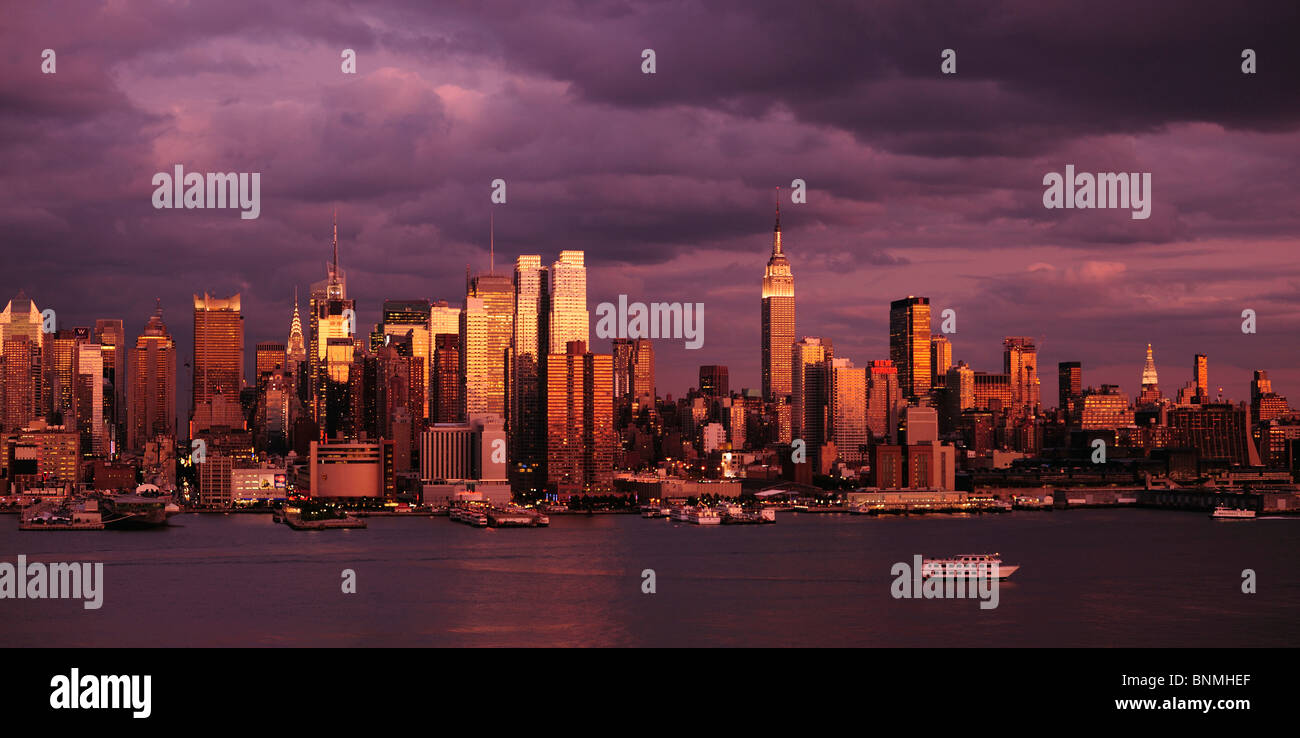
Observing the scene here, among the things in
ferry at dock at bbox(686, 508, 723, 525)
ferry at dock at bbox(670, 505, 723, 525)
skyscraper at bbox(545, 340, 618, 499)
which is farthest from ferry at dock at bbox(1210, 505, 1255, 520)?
skyscraper at bbox(545, 340, 618, 499)

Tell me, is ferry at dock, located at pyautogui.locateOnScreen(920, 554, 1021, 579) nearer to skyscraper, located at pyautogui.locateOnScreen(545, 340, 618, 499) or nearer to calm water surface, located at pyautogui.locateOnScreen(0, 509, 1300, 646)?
calm water surface, located at pyautogui.locateOnScreen(0, 509, 1300, 646)

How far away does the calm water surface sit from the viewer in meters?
40.1

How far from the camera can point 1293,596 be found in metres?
51.4

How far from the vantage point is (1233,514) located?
118938 mm

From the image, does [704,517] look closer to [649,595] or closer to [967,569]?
[967,569]

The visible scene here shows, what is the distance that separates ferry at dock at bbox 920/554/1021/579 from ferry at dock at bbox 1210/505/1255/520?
69.0 meters

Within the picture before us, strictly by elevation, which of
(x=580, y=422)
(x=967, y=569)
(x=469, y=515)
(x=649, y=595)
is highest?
(x=580, y=422)

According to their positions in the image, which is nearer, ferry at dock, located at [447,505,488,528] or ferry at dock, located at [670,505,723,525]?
ferry at dock, located at [447,505,488,528]

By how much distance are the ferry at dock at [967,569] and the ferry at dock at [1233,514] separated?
6896cm

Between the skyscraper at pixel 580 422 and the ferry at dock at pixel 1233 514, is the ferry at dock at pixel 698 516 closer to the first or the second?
the skyscraper at pixel 580 422

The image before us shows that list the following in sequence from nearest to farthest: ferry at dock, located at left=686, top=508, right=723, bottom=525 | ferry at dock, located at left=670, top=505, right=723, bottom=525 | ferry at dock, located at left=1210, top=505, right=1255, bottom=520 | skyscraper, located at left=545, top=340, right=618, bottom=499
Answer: ferry at dock, located at left=686, top=508, right=723, bottom=525 → ferry at dock, located at left=670, top=505, right=723, bottom=525 → ferry at dock, located at left=1210, top=505, right=1255, bottom=520 → skyscraper, located at left=545, top=340, right=618, bottom=499

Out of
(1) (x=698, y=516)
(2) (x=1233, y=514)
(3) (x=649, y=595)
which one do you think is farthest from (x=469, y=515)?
(2) (x=1233, y=514)

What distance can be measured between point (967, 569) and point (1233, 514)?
2933 inches
